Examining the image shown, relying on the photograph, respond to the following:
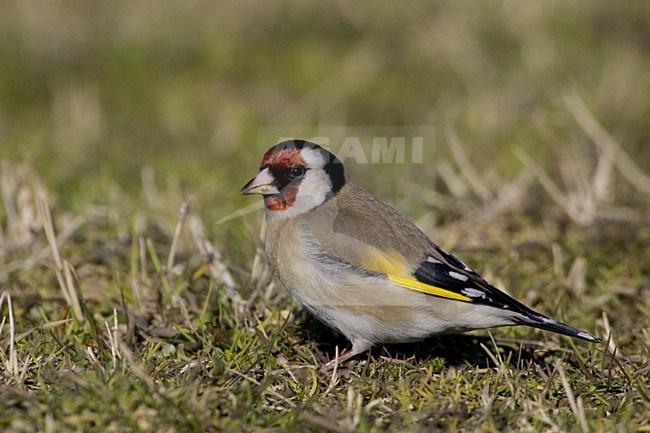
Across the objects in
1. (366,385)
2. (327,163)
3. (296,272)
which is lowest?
(366,385)

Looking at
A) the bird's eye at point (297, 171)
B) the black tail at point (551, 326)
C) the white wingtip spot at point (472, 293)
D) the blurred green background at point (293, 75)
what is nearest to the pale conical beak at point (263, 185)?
the bird's eye at point (297, 171)

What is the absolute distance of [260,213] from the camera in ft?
20.5

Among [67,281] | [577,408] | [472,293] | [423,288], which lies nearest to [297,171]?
[423,288]

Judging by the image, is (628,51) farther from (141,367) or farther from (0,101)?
(141,367)

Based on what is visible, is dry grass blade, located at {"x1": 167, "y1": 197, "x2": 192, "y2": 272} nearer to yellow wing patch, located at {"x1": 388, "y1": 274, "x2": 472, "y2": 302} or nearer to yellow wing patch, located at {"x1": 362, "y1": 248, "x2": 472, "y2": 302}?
yellow wing patch, located at {"x1": 362, "y1": 248, "x2": 472, "y2": 302}

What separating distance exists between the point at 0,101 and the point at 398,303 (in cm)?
606

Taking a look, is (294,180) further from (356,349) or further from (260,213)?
(260,213)

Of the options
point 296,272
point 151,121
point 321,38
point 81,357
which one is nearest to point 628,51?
point 321,38

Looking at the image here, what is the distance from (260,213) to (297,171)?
59.0 inches

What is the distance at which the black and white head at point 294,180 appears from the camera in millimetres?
4746

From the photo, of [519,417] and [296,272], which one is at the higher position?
[296,272]

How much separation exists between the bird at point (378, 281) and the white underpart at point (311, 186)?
74mm

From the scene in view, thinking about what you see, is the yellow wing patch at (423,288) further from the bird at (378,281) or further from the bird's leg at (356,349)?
the bird's leg at (356,349)

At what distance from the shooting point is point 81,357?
417 cm
